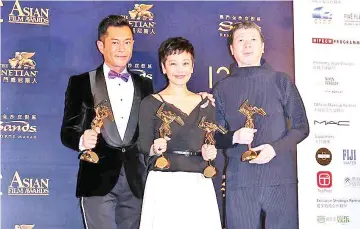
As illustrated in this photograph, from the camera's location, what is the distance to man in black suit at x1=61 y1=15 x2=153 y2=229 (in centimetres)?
305

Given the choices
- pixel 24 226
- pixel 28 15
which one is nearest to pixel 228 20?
pixel 28 15

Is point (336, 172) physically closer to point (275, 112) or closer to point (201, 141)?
point (275, 112)

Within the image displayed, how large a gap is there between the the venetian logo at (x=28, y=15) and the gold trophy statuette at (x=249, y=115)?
1.14 m

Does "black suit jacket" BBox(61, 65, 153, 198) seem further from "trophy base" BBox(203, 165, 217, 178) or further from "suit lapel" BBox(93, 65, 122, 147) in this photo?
"trophy base" BBox(203, 165, 217, 178)

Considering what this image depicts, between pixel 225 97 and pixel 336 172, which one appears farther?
pixel 336 172

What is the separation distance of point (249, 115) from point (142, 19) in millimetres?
802

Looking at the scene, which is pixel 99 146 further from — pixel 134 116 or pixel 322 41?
pixel 322 41

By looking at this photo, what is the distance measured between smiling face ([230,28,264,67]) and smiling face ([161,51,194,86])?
312 millimetres

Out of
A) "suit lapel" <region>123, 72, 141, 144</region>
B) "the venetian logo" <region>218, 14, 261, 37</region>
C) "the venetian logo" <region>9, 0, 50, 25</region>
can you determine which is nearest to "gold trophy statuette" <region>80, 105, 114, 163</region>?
"suit lapel" <region>123, 72, 141, 144</region>

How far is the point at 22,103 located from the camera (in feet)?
10.5

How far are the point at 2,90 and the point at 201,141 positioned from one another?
1074mm

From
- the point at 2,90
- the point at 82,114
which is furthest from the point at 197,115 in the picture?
the point at 2,90

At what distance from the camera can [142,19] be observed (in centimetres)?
337

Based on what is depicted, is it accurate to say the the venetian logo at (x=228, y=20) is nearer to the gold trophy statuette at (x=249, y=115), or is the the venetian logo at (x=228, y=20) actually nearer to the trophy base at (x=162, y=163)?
the gold trophy statuette at (x=249, y=115)
